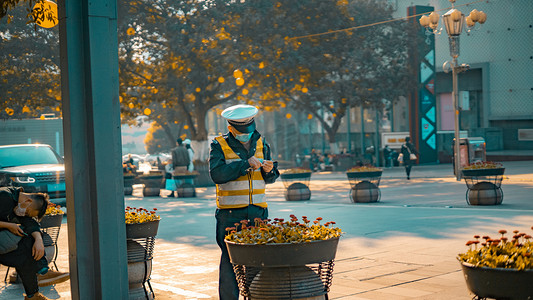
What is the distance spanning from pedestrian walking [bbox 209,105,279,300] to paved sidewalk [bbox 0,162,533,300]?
1.45 meters

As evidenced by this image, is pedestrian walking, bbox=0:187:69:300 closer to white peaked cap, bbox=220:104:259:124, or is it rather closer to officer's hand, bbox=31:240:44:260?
officer's hand, bbox=31:240:44:260

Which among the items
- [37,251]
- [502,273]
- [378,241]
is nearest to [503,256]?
[502,273]

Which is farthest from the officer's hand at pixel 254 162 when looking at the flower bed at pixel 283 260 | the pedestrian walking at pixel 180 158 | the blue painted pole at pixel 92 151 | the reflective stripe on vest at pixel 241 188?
the pedestrian walking at pixel 180 158

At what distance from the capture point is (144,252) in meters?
7.57

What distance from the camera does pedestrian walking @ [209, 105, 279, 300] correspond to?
6.41 meters

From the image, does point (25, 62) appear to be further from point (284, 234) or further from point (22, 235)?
point (284, 234)

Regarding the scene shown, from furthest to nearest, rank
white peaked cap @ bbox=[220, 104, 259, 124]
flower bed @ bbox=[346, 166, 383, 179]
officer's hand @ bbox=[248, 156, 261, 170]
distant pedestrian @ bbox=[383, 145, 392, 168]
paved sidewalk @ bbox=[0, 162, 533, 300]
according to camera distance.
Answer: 1. distant pedestrian @ bbox=[383, 145, 392, 168]
2. flower bed @ bbox=[346, 166, 383, 179]
3. paved sidewalk @ bbox=[0, 162, 533, 300]
4. white peaked cap @ bbox=[220, 104, 259, 124]
5. officer's hand @ bbox=[248, 156, 261, 170]

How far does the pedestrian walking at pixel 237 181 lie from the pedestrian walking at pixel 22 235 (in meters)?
2.02

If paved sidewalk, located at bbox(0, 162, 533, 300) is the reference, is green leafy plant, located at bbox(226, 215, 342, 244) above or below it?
above

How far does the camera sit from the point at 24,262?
721cm

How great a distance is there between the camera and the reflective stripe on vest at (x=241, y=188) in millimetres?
6449

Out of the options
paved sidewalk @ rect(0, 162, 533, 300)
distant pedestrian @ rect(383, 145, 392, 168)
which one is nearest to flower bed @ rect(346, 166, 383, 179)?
paved sidewalk @ rect(0, 162, 533, 300)

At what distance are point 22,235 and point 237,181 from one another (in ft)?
7.56

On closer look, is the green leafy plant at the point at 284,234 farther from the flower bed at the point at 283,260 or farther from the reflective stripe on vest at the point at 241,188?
the reflective stripe on vest at the point at 241,188
